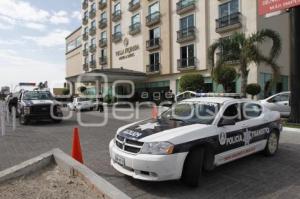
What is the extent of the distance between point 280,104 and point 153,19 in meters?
23.5

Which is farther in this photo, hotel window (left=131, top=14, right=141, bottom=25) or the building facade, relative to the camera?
hotel window (left=131, top=14, right=141, bottom=25)

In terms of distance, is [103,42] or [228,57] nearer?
[228,57]

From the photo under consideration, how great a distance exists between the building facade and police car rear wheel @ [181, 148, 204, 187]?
13884 millimetres

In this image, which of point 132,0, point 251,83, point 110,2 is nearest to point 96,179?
point 251,83

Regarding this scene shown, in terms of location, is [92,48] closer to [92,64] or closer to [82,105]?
[92,64]

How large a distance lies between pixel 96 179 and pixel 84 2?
61.9 meters

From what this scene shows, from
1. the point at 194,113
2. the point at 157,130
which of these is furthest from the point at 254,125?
the point at 157,130

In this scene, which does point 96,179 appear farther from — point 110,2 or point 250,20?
point 110,2

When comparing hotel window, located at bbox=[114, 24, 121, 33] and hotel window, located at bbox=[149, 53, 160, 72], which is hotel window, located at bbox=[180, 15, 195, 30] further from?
hotel window, located at bbox=[114, 24, 121, 33]

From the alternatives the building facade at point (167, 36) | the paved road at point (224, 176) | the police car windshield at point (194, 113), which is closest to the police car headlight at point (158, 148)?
the paved road at point (224, 176)

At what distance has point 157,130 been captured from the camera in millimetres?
5727

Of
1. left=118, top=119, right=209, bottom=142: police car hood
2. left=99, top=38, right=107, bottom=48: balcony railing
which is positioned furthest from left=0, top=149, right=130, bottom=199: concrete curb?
left=99, top=38, right=107, bottom=48: balcony railing

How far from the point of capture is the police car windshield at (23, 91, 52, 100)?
56.2 ft

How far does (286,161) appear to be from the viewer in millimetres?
7285
